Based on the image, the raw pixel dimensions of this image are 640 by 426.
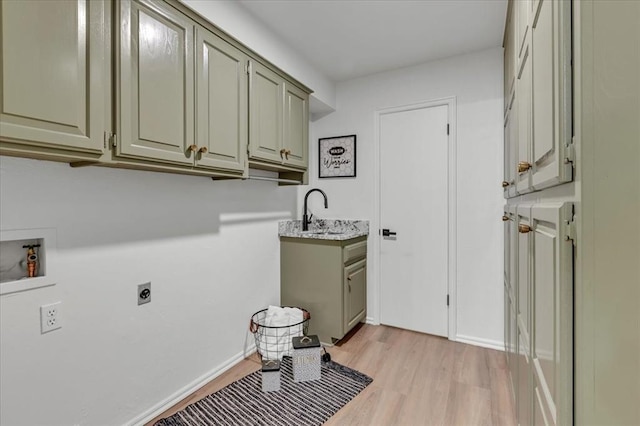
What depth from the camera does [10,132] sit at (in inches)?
42.1

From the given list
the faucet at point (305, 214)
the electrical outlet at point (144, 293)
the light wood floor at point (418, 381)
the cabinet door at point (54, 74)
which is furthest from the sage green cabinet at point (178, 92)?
the light wood floor at point (418, 381)

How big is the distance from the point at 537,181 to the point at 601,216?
431mm

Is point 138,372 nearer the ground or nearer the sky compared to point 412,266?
nearer the ground

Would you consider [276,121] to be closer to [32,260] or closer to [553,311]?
[32,260]

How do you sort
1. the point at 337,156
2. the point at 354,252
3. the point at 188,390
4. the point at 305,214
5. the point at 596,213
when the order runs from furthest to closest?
the point at 337,156
the point at 305,214
the point at 354,252
the point at 188,390
the point at 596,213

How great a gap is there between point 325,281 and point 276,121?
4.58ft

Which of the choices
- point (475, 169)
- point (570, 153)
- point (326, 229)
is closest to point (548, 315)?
point (570, 153)

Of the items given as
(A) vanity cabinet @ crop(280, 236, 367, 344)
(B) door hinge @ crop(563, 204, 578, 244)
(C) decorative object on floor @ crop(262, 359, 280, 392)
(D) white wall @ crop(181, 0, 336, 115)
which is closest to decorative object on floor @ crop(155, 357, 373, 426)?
(C) decorative object on floor @ crop(262, 359, 280, 392)

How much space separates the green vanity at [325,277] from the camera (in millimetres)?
2744

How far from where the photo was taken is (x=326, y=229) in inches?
134

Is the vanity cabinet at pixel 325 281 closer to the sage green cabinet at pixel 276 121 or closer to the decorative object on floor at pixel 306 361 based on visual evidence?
the decorative object on floor at pixel 306 361

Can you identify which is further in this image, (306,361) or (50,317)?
(306,361)

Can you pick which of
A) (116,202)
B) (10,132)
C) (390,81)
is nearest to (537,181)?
(10,132)

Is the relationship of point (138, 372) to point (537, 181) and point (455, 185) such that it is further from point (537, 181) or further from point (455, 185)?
point (455, 185)
